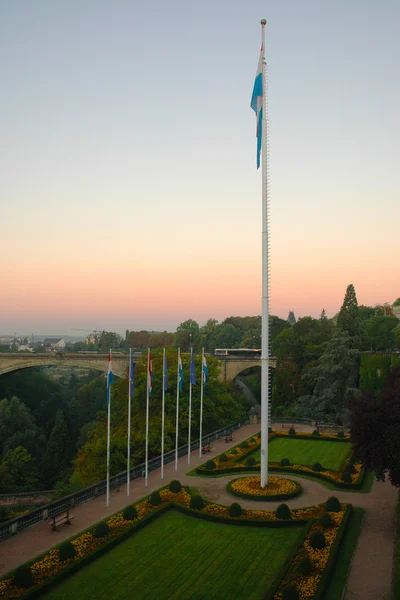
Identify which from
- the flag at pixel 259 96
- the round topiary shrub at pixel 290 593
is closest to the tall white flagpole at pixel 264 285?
the flag at pixel 259 96

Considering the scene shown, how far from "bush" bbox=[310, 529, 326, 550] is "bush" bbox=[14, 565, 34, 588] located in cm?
1029

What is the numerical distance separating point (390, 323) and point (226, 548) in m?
68.8

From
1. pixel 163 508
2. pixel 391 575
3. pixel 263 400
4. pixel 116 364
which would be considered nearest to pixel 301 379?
pixel 116 364

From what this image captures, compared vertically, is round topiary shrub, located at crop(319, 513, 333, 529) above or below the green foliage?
above

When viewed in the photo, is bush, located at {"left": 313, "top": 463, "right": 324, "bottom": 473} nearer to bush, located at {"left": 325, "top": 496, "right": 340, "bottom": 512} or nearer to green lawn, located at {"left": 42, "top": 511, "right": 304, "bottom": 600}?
bush, located at {"left": 325, "top": 496, "right": 340, "bottom": 512}

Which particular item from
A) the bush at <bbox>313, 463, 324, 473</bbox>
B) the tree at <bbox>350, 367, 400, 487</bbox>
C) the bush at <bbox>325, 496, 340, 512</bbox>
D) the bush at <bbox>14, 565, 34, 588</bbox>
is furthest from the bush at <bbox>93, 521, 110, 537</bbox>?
the bush at <bbox>313, 463, 324, 473</bbox>

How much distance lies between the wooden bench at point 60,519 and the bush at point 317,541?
35.4ft

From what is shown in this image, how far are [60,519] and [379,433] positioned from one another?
1445 cm

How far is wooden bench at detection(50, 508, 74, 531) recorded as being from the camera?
22.5m

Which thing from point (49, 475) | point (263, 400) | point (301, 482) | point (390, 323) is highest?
point (390, 323)

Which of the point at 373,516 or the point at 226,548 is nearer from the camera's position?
the point at 226,548

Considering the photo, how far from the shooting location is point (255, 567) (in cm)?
1880

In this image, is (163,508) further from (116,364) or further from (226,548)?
(116,364)

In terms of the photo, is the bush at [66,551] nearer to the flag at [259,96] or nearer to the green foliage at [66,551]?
the green foliage at [66,551]
